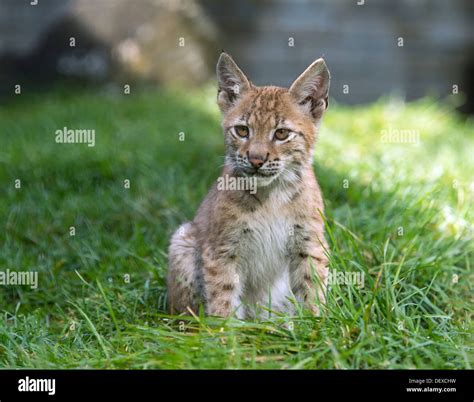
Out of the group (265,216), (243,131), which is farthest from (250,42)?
(265,216)

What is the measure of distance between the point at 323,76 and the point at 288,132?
0.43 meters

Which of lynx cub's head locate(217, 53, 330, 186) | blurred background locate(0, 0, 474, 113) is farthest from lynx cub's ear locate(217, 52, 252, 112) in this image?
blurred background locate(0, 0, 474, 113)

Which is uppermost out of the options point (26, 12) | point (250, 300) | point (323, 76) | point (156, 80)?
point (26, 12)

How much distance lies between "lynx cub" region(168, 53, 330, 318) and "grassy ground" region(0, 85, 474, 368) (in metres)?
0.20

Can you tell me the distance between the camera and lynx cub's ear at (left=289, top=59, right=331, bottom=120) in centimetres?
437

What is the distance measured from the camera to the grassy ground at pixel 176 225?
3.77 metres

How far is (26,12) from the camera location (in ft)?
37.9

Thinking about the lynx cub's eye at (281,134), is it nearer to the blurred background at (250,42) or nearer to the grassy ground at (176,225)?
the grassy ground at (176,225)

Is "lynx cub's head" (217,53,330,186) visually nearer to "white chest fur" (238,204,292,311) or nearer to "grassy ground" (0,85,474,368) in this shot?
"white chest fur" (238,204,292,311)
